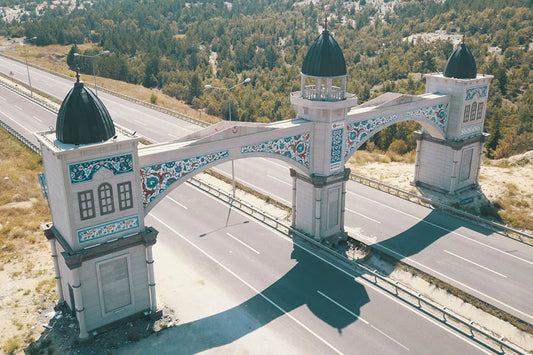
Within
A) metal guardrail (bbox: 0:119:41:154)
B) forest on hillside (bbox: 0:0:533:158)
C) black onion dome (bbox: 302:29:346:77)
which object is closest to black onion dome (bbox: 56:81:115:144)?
black onion dome (bbox: 302:29:346:77)

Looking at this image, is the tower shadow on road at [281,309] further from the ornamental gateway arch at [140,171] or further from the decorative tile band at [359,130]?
the decorative tile band at [359,130]

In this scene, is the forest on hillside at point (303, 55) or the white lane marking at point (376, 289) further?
the forest on hillside at point (303, 55)

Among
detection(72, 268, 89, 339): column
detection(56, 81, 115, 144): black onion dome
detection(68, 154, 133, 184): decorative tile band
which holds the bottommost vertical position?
detection(72, 268, 89, 339): column

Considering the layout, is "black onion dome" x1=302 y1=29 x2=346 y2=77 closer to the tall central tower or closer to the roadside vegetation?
the tall central tower

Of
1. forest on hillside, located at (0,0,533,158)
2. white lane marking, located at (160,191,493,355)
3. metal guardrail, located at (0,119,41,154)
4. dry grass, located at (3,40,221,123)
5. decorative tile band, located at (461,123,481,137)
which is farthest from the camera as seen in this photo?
dry grass, located at (3,40,221,123)

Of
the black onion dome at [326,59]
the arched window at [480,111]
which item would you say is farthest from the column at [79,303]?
the arched window at [480,111]

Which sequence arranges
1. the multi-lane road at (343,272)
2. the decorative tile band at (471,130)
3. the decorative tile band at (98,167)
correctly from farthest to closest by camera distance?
the decorative tile band at (471,130) < the multi-lane road at (343,272) < the decorative tile band at (98,167)
